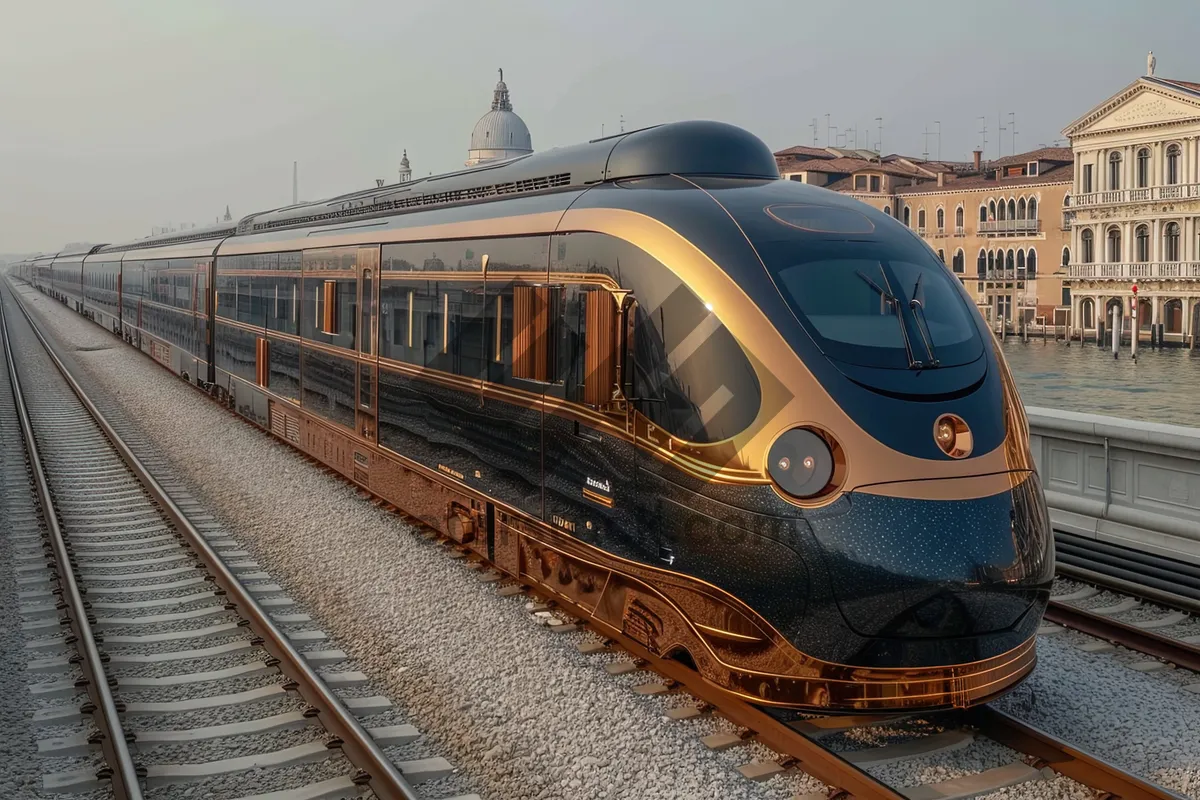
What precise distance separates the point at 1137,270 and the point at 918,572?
68.8 metres

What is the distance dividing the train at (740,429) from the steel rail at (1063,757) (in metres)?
0.31

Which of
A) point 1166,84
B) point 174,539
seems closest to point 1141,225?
point 1166,84

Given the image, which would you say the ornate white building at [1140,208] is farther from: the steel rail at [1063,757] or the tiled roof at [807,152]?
the steel rail at [1063,757]

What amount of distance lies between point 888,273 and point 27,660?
680 centimetres

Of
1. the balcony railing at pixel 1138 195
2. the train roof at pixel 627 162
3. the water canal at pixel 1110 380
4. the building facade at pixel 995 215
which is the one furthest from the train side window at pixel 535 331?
the building facade at pixel 995 215

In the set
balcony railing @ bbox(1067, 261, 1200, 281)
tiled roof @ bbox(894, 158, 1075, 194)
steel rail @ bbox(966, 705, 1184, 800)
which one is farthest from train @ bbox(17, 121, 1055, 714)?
tiled roof @ bbox(894, 158, 1075, 194)

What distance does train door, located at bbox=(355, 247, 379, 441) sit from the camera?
1147 cm

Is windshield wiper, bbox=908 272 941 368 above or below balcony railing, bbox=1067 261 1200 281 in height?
below

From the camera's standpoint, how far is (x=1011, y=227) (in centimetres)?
7400

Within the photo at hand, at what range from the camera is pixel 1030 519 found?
603 cm

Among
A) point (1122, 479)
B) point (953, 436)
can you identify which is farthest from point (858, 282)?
point (1122, 479)

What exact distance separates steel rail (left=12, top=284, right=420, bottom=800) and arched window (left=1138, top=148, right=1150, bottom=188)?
6707 cm

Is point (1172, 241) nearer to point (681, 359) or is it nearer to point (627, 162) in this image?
point (627, 162)

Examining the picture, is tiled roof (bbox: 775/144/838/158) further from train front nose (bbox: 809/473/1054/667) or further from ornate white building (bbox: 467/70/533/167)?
train front nose (bbox: 809/473/1054/667)
